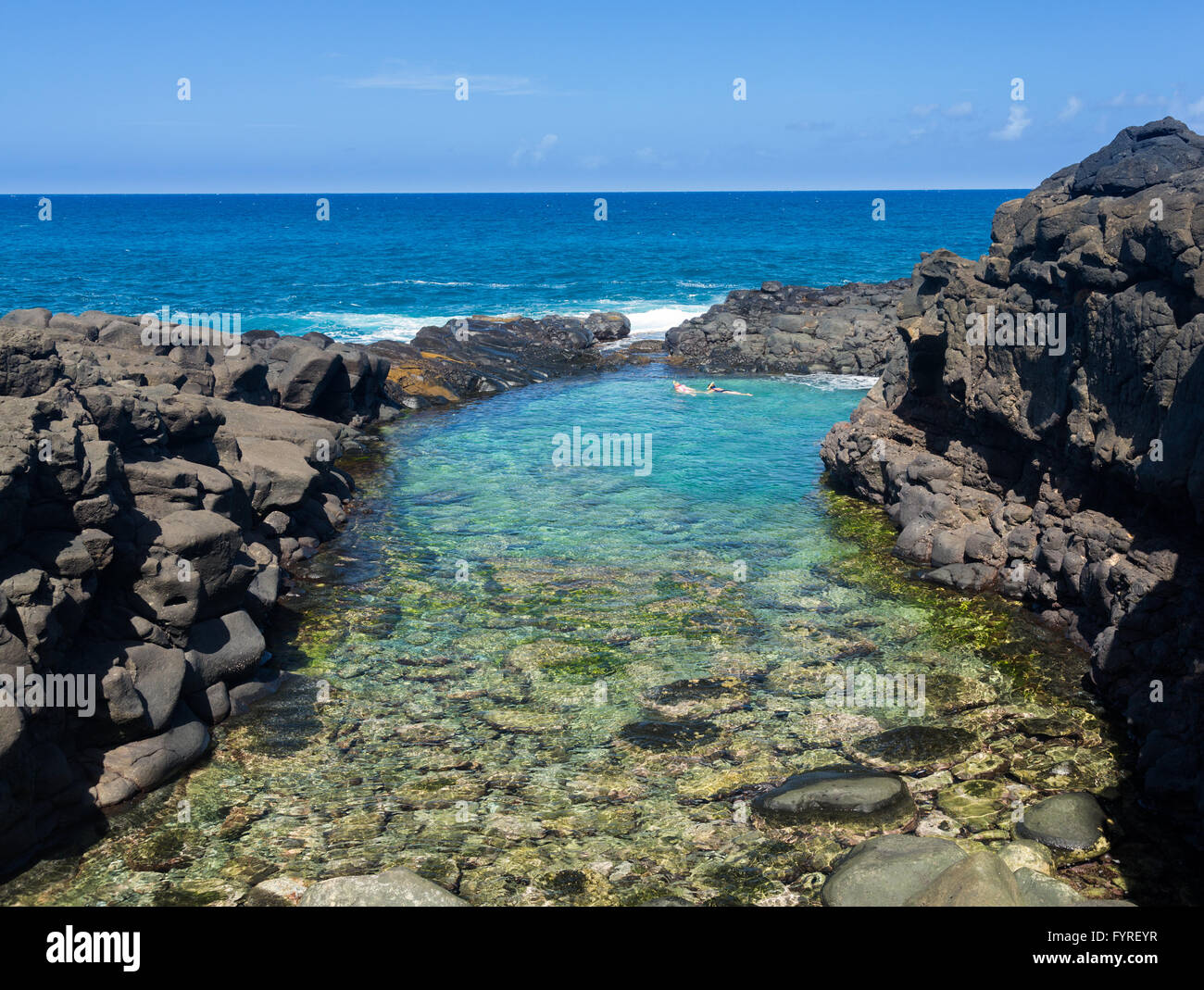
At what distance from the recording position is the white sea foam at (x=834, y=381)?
44469 mm

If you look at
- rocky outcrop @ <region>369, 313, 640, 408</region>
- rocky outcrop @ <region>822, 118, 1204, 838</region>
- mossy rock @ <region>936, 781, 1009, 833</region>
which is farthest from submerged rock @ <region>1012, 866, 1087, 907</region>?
rocky outcrop @ <region>369, 313, 640, 408</region>

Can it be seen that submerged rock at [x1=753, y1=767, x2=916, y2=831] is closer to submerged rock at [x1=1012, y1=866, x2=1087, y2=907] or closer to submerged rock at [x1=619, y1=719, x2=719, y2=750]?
submerged rock at [x1=619, y1=719, x2=719, y2=750]

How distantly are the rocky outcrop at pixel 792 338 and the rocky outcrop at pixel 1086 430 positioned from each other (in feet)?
70.8

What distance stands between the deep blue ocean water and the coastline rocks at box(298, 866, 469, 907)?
162 feet

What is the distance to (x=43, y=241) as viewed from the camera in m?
124

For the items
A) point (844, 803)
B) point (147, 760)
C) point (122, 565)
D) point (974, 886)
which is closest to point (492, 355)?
point (122, 565)

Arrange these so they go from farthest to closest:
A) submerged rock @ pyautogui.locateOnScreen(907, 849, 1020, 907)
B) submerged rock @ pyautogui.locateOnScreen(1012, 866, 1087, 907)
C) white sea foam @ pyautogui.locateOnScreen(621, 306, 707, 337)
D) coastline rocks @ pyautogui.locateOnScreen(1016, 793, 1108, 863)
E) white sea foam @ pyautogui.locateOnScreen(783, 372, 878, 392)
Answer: white sea foam @ pyautogui.locateOnScreen(621, 306, 707, 337)
white sea foam @ pyautogui.locateOnScreen(783, 372, 878, 392)
coastline rocks @ pyautogui.locateOnScreen(1016, 793, 1108, 863)
submerged rock @ pyautogui.locateOnScreen(1012, 866, 1087, 907)
submerged rock @ pyautogui.locateOnScreen(907, 849, 1020, 907)

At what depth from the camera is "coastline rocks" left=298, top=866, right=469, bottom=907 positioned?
422 inches

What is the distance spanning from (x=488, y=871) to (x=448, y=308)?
6071 cm

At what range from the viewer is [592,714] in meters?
16.1

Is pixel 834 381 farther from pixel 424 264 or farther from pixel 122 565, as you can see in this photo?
pixel 424 264

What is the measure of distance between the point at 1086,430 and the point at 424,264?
297 feet

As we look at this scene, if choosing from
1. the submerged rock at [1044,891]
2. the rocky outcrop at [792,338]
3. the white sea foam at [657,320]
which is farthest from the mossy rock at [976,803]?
the white sea foam at [657,320]

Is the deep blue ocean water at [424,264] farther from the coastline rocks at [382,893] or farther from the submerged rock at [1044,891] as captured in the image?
the submerged rock at [1044,891]
